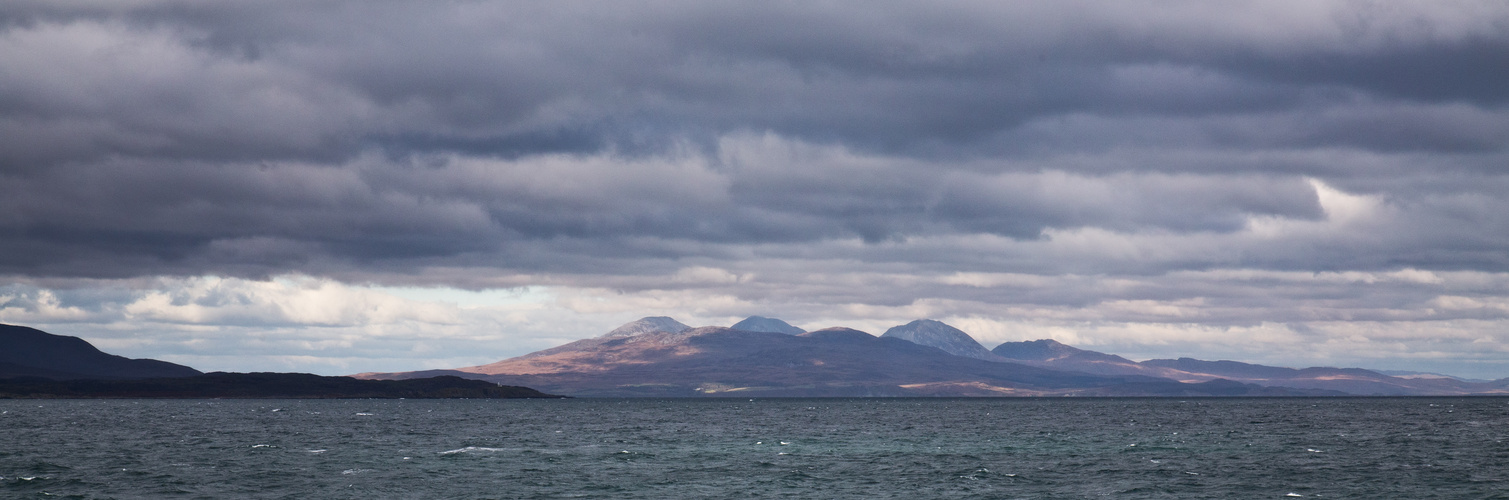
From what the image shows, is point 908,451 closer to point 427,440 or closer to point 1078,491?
point 1078,491

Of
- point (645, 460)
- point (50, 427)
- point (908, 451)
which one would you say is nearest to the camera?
point (645, 460)

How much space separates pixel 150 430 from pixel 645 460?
100951 mm

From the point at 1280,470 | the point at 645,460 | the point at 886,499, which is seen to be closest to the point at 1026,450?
the point at 1280,470

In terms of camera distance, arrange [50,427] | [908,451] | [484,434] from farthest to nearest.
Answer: [50,427] < [484,434] < [908,451]

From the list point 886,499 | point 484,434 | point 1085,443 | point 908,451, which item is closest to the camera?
point 886,499

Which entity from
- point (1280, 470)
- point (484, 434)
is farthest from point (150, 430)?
point (1280, 470)

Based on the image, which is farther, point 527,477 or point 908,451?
point 908,451

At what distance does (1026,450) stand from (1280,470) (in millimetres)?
32035

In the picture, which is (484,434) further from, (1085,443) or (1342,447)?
(1342,447)

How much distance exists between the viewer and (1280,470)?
105m

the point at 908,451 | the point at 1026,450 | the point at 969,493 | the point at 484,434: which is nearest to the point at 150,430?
the point at 484,434

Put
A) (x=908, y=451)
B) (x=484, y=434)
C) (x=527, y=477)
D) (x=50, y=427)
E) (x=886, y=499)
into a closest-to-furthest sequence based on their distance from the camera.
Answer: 1. (x=886, y=499)
2. (x=527, y=477)
3. (x=908, y=451)
4. (x=484, y=434)
5. (x=50, y=427)

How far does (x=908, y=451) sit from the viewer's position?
13200 centimetres

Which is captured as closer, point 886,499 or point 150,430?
point 886,499
